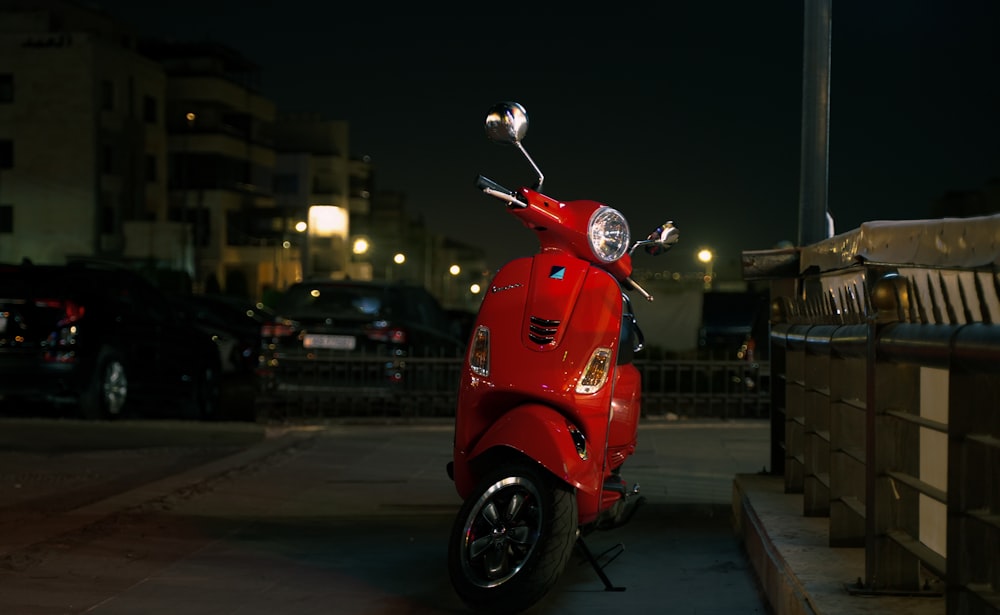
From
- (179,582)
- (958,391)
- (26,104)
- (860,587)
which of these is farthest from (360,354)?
(26,104)

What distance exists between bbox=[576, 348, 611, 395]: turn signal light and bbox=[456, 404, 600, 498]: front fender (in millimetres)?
185

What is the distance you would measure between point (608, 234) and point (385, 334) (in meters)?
9.21

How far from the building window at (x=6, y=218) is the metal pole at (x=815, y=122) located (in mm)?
61798

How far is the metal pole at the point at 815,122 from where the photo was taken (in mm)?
9711

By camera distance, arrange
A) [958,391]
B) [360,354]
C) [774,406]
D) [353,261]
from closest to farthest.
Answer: [958,391] → [774,406] → [360,354] → [353,261]

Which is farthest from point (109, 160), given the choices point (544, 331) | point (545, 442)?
point (545, 442)

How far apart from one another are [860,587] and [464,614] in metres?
1.79

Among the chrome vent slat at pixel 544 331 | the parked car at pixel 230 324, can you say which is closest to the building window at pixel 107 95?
the parked car at pixel 230 324

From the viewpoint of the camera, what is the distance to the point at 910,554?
15.9 ft

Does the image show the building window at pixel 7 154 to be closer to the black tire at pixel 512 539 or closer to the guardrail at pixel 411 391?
the guardrail at pixel 411 391

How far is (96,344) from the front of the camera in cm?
1455

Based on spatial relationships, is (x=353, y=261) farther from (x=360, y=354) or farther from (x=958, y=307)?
(x=958, y=307)

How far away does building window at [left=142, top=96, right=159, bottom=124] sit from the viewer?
2844 inches

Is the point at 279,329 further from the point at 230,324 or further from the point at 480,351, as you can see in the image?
the point at 480,351
